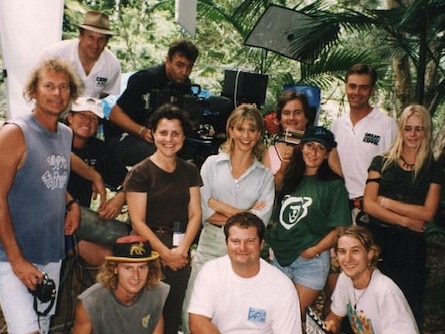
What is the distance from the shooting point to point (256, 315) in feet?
9.87

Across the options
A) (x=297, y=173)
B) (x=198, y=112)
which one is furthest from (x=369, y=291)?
(x=198, y=112)

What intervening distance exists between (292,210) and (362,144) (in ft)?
2.65

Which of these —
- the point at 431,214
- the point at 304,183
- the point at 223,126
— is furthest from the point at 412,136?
the point at 223,126

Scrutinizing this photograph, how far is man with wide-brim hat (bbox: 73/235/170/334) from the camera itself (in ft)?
9.57

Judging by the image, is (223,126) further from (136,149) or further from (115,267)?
(115,267)

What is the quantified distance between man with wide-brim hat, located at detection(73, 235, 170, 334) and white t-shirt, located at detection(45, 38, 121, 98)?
4.76 feet

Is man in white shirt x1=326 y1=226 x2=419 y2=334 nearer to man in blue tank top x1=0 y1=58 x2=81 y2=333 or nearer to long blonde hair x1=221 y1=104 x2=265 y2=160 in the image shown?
long blonde hair x1=221 y1=104 x2=265 y2=160

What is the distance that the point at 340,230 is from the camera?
3203 millimetres

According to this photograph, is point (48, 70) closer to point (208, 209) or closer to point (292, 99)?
point (208, 209)

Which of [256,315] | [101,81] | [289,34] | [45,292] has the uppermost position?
[289,34]

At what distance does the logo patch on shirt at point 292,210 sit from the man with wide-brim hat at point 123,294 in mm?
825

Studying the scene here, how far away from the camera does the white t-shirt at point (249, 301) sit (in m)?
2.99

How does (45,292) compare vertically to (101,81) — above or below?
below

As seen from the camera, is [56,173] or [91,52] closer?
[56,173]
